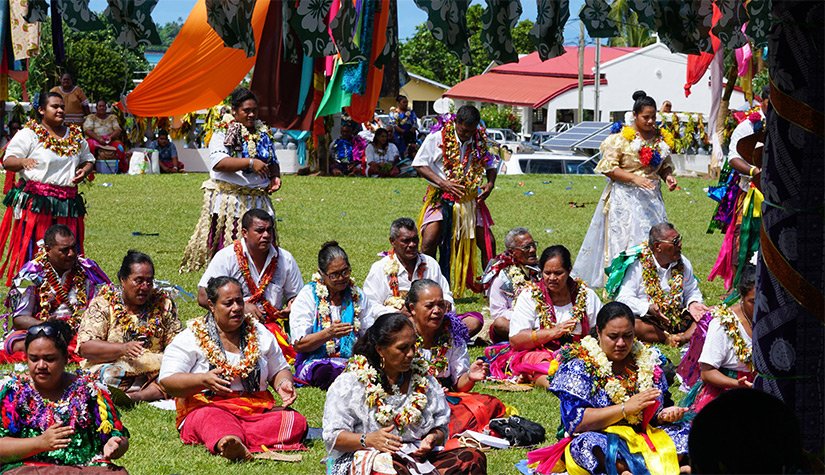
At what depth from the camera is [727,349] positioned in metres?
5.23

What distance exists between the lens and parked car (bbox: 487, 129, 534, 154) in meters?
27.8

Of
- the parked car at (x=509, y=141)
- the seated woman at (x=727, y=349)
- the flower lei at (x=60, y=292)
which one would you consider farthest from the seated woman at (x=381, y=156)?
the seated woman at (x=727, y=349)

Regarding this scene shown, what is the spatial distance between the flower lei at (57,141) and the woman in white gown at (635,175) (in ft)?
15.4

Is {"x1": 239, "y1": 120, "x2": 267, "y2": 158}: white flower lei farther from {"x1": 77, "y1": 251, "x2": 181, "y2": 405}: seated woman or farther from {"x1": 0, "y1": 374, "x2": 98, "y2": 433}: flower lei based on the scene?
{"x1": 0, "y1": 374, "x2": 98, "y2": 433}: flower lei

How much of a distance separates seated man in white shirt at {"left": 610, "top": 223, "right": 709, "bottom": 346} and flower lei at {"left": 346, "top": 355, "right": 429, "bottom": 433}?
3367mm

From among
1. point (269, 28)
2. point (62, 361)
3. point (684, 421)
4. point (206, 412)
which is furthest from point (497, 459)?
point (269, 28)

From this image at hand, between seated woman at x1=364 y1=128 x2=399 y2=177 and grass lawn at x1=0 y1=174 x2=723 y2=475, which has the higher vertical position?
seated woman at x1=364 y1=128 x2=399 y2=177

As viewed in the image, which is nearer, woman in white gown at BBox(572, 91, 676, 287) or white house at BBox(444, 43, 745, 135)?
woman in white gown at BBox(572, 91, 676, 287)

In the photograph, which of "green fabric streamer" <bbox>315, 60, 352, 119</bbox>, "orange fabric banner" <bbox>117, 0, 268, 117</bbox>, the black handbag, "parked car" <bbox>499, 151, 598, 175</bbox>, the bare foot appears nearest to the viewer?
the bare foot

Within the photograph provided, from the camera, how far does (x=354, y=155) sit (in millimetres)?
22625

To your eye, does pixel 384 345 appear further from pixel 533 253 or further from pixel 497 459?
pixel 533 253

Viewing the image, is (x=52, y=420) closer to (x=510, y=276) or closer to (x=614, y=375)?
(x=614, y=375)

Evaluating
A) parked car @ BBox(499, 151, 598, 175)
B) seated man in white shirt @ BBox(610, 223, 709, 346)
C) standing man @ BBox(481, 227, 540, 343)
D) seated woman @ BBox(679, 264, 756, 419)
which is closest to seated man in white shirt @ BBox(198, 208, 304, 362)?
standing man @ BBox(481, 227, 540, 343)

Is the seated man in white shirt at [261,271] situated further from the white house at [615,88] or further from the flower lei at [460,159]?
the white house at [615,88]
